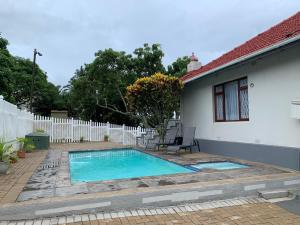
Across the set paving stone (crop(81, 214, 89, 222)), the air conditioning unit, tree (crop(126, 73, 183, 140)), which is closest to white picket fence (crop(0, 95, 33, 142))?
tree (crop(126, 73, 183, 140))

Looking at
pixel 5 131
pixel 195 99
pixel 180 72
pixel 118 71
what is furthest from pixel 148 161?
pixel 180 72

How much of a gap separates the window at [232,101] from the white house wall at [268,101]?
20 centimetres

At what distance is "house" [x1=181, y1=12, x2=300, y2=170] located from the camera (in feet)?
25.4

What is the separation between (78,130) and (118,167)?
38.3 feet

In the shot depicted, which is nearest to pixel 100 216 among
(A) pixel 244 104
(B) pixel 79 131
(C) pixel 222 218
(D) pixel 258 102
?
(C) pixel 222 218

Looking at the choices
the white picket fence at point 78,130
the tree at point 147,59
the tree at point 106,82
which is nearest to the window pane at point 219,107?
the white picket fence at point 78,130

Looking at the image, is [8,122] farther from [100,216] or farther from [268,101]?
[268,101]

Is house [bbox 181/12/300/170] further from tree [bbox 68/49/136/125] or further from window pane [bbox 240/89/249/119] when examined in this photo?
tree [bbox 68/49/136/125]

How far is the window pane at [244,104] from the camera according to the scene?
9.87m

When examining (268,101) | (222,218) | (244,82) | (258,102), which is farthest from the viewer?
(244,82)

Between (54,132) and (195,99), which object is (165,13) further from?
(54,132)

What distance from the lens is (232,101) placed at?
420 inches

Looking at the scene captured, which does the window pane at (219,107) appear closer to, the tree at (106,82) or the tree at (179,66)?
the tree at (106,82)

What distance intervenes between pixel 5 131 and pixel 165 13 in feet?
32.3
